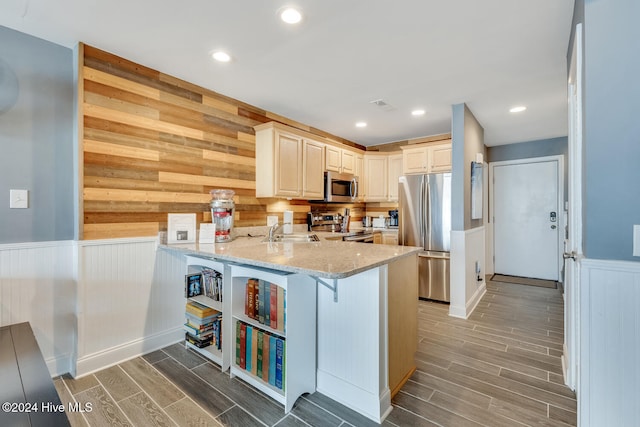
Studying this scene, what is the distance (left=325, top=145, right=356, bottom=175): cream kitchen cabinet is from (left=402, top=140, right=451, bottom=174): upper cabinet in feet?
2.66

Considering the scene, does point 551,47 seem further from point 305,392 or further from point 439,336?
point 305,392

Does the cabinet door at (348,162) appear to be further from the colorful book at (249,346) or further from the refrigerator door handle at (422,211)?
the colorful book at (249,346)

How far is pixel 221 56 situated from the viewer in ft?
7.52

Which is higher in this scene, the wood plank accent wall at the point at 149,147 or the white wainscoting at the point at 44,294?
the wood plank accent wall at the point at 149,147

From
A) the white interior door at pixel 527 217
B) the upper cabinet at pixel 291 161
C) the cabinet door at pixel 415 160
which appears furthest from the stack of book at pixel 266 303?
the white interior door at pixel 527 217

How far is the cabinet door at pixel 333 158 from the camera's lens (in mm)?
4141

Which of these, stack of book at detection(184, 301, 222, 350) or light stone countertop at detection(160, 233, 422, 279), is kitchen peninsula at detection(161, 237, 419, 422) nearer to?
light stone countertop at detection(160, 233, 422, 279)

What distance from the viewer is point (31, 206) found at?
6.65 feet

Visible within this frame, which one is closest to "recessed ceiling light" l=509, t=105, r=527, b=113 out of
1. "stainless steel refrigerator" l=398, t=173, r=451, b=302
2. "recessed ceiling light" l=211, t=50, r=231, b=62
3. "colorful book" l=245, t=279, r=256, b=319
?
"stainless steel refrigerator" l=398, t=173, r=451, b=302

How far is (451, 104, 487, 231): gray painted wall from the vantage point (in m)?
3.28

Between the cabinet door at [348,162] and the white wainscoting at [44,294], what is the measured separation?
3.32 m

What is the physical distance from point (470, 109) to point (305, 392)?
336cm

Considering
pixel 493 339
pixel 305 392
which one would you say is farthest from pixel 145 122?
pixel 493 339

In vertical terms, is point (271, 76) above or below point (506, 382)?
above
